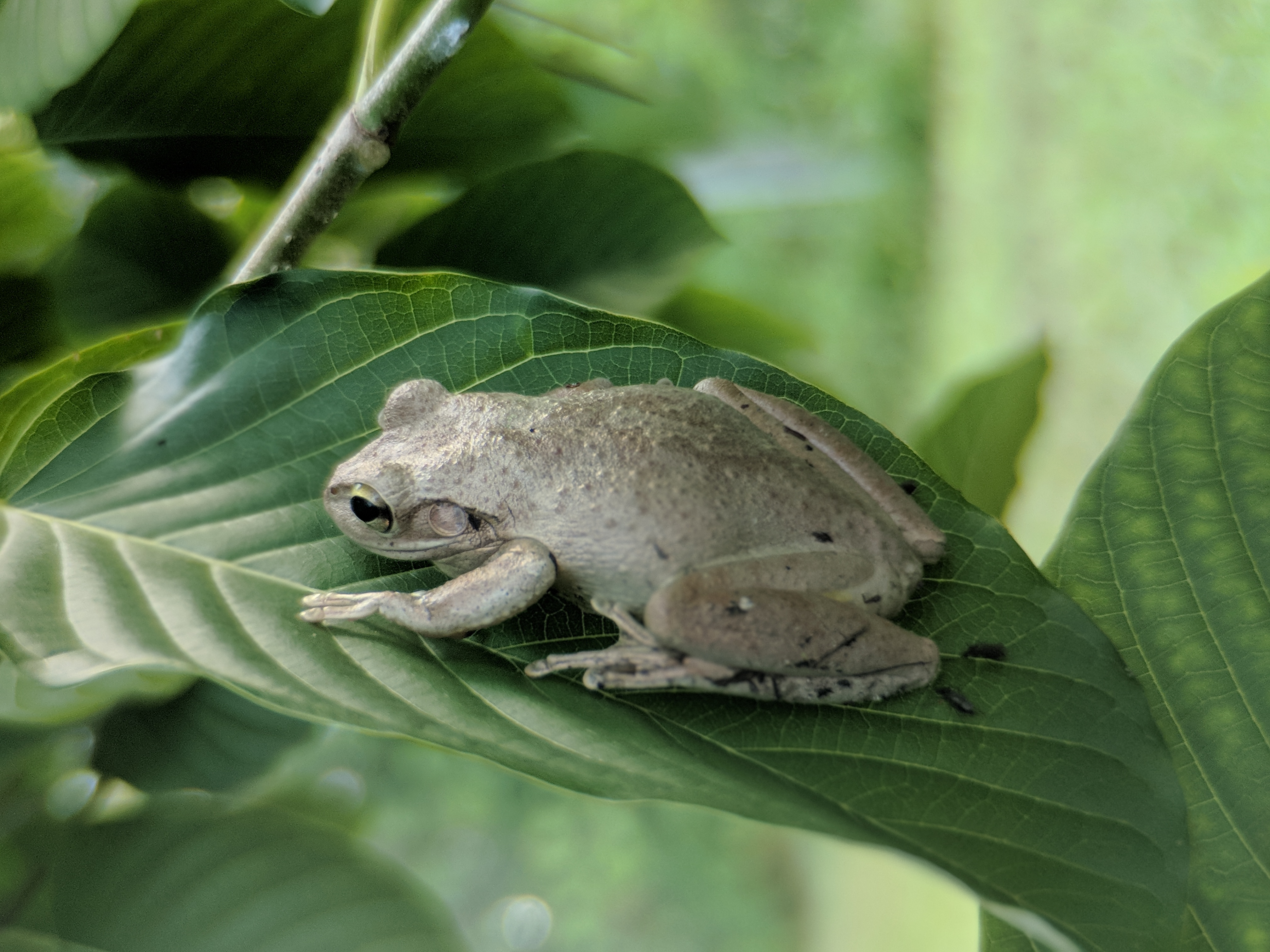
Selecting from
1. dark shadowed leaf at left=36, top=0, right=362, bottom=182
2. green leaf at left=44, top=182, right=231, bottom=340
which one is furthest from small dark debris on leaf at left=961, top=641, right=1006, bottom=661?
green leaf at left=44, top=182, right=231, bottom=340

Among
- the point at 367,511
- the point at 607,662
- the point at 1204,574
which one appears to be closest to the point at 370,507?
the point at 367,511

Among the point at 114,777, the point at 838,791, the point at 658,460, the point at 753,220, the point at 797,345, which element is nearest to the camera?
the point at 838,791

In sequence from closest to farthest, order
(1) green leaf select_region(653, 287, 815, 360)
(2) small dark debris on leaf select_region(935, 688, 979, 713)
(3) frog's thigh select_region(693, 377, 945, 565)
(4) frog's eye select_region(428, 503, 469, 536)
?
(2) small dark debris on leaf select_region(935, 688, 979, 713)
(3) frog's thigh select_region(693, 377, 945, 565)
(4) frog's eye select_region(428, 503, 469, 536)
(1) green leaf select_region(653, 287, 815, 360)

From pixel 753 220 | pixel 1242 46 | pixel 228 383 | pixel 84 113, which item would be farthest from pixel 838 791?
pixel 753 220

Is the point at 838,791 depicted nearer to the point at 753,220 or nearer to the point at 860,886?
the point at 860,886

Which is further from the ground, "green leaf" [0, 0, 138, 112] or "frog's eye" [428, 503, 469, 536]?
"green leaf" [0, 0, 138, 112]

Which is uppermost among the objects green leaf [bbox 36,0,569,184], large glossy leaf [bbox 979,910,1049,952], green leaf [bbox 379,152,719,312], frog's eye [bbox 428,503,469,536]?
green leaf [bbox 36,0,569,184]

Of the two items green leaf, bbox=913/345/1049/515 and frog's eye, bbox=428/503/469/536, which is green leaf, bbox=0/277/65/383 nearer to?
frog's eye, bbox=428/503/469/536

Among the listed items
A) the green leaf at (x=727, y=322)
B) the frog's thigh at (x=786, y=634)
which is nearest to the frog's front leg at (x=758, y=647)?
the frog's thigh at (x=786, y=634)
